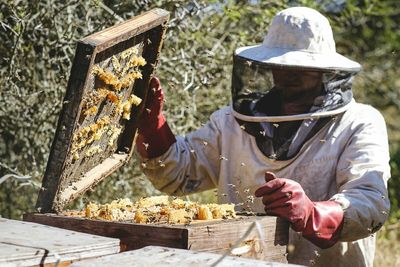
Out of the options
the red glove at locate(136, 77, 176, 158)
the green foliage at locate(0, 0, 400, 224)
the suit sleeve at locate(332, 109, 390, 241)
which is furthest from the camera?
the green foliage at locate(0, 0, 400, 224)

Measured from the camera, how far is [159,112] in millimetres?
4277

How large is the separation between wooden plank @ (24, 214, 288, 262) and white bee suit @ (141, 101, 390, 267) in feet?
1.44

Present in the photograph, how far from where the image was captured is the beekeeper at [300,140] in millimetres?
3926

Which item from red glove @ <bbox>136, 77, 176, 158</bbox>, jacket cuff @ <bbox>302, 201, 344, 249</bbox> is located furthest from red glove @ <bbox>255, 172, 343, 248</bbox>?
red glove @ <bbox>136, 77, 176, 158</bbox>

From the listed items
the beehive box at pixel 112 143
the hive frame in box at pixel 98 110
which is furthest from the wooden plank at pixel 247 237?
the hive frame in box at pixel 98 110

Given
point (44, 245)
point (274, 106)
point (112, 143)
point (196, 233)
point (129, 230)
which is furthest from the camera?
point (274, 106)

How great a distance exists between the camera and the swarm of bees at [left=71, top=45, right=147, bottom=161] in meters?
3.50

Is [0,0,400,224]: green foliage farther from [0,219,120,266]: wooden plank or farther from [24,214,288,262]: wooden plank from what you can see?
[0,219,120,266]: wooden plank

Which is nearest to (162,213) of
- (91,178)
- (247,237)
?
(247,237)

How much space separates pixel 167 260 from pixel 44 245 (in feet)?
1.27

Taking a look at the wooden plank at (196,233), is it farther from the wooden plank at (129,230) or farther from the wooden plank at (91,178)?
the wooden plank at (91,178)

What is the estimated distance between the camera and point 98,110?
12.2ft

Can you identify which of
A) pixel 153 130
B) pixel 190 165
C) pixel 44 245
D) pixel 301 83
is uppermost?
pixel 301 83

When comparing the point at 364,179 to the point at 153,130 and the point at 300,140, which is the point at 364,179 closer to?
the point at 300,140
